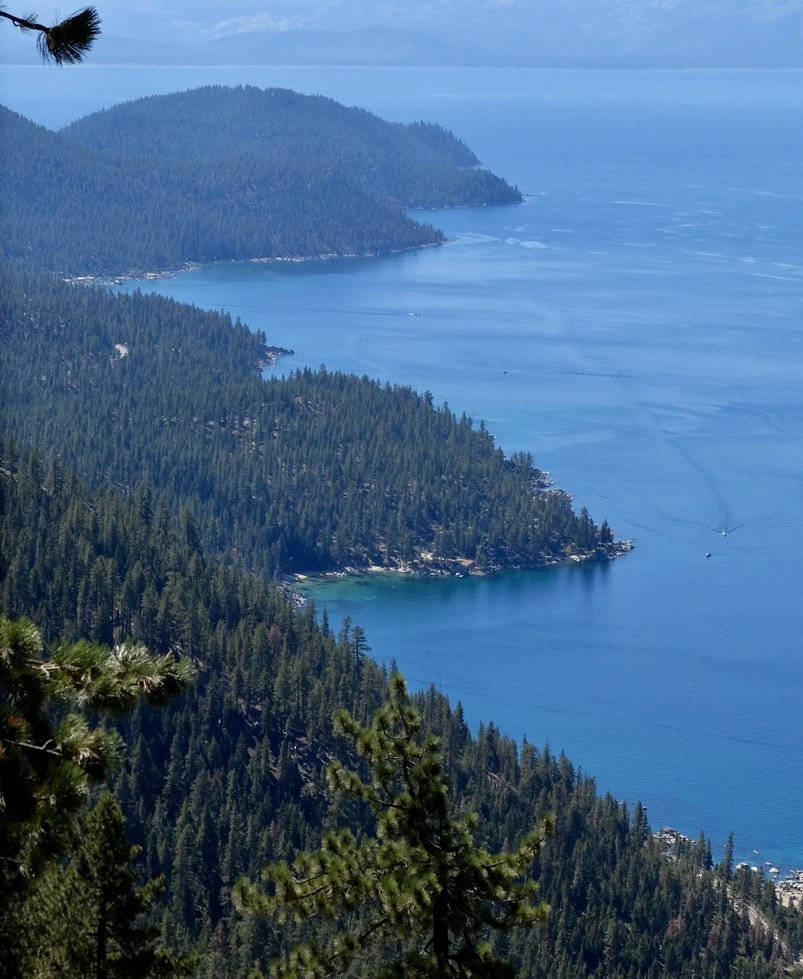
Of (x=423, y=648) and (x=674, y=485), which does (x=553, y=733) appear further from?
(x=674, y=485)

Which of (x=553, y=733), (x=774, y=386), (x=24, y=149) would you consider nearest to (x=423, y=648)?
(x=553, y=733)

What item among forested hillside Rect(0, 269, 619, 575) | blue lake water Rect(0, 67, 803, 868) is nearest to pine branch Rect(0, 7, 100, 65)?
blue lake water Rect(0, 67, 803, 868)

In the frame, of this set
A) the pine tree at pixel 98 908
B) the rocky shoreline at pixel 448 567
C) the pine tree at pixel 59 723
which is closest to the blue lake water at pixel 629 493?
the rocky shoreline at pixel 448 567

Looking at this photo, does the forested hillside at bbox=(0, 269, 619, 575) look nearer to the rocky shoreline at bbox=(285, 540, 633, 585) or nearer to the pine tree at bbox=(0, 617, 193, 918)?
the rocky shoreline at bbox=(285, 540, 633, 585)

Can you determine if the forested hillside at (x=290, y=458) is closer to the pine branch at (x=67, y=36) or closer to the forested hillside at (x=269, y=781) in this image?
the forested hillside at (x=269, y=781)

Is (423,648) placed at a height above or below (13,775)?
below

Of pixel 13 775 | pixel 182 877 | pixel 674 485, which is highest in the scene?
pixel 13 775

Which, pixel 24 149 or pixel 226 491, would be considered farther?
pixel 24 149
